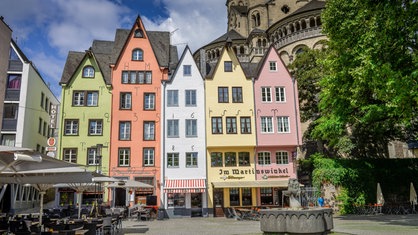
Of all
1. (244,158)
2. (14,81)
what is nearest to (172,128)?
(244,158)

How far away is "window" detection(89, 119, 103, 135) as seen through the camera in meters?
32.8

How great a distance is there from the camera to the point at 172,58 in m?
39.6

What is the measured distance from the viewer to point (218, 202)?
106 feet

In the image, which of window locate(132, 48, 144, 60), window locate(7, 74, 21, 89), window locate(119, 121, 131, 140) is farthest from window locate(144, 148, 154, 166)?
window locate(7, 74, 21, 89)

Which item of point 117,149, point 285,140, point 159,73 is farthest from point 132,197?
point 285,140

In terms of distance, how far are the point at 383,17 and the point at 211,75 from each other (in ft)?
60.6

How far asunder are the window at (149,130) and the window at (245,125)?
8.27 meters

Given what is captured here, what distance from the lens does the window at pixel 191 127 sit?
33156 millimetres

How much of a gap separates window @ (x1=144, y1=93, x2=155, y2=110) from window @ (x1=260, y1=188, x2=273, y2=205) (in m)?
12.9

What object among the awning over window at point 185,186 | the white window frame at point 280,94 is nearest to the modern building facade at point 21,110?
the awning over window at point 185,186

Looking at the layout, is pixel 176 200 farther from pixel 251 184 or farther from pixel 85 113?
pixel 85 113

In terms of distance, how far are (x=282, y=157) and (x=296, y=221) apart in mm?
18799

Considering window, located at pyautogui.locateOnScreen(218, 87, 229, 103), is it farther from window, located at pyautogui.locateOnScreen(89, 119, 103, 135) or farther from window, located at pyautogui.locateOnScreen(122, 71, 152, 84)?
window, located at pyautogui.locateOnScreen(89, 119, 103, 135)

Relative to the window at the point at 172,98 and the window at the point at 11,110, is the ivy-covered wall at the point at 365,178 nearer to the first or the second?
the window at the point at 172,98
